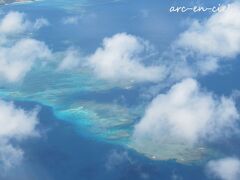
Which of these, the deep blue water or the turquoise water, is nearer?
the deep blue water

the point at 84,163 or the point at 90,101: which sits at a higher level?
the point at 90,101

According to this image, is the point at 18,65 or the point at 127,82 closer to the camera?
the point at 127,82

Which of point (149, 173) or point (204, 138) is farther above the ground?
point (204, 138)

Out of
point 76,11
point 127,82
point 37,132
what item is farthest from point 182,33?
point 37,132

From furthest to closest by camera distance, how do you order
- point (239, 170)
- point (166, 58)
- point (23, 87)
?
point (166, 58)
point (23, 87)
point (239, 170)

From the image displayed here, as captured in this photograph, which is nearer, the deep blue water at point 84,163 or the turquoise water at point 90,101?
the deep blue water at point 84,163

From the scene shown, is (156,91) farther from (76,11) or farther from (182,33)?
(76,11)

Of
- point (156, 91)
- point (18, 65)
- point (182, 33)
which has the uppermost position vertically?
point (182, 33)

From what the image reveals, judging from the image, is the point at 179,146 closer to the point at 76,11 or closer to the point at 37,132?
the point at 37,132

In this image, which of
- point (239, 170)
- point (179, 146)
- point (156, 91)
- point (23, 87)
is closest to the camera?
point (239, 170)

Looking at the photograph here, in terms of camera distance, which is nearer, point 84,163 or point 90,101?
point 84,163
